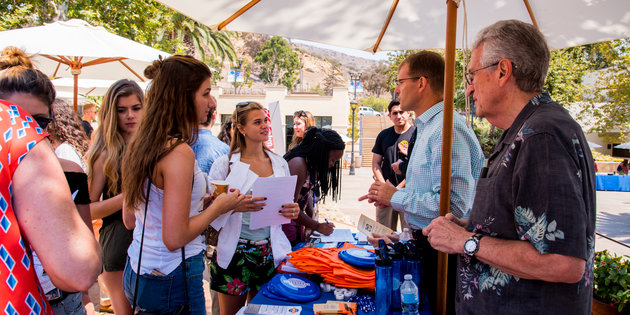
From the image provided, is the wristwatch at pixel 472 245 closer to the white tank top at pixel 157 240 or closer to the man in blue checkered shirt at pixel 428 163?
the man in blue checkered shirt at pixel 428 163

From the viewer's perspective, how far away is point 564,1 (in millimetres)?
2406

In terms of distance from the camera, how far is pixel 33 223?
3.15 feet

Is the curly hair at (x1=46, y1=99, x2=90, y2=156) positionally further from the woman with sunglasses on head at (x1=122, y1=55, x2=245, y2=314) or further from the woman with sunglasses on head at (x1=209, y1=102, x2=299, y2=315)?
the woman with sunglasses on head at (x1=122, y1=55, x2=245, y2=314)

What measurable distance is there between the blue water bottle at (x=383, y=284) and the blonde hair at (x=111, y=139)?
73.0 inches

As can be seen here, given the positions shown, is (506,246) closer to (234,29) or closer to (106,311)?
(234,29)

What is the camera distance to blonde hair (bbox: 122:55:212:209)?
5.85 feet

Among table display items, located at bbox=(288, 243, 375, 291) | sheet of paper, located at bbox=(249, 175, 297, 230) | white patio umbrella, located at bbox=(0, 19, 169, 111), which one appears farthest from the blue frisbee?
white patio umbrella, located at bbox=(0, 19, 169, 111)

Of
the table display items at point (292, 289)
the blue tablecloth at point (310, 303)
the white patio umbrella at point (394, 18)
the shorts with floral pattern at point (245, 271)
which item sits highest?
the white patio umbrella at point (394, 18)

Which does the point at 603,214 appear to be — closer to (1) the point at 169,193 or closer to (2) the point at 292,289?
(2) the point at 292,289

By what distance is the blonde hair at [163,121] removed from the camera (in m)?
1.78

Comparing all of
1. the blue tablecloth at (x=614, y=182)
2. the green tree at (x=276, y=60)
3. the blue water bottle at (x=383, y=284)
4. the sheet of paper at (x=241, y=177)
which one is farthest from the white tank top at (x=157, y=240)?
the green tree at (x=276, y=60)

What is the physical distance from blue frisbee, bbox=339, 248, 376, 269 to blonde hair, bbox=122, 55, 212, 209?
42.0 inches

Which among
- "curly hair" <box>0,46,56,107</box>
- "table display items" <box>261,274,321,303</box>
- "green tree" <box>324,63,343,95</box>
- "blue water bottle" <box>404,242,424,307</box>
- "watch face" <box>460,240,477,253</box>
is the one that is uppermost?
"green tree" <box>324,63,343,95</box>

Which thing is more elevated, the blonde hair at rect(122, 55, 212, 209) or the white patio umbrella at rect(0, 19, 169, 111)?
the white patio umbrella at rect(0, 19, 169, 111)
